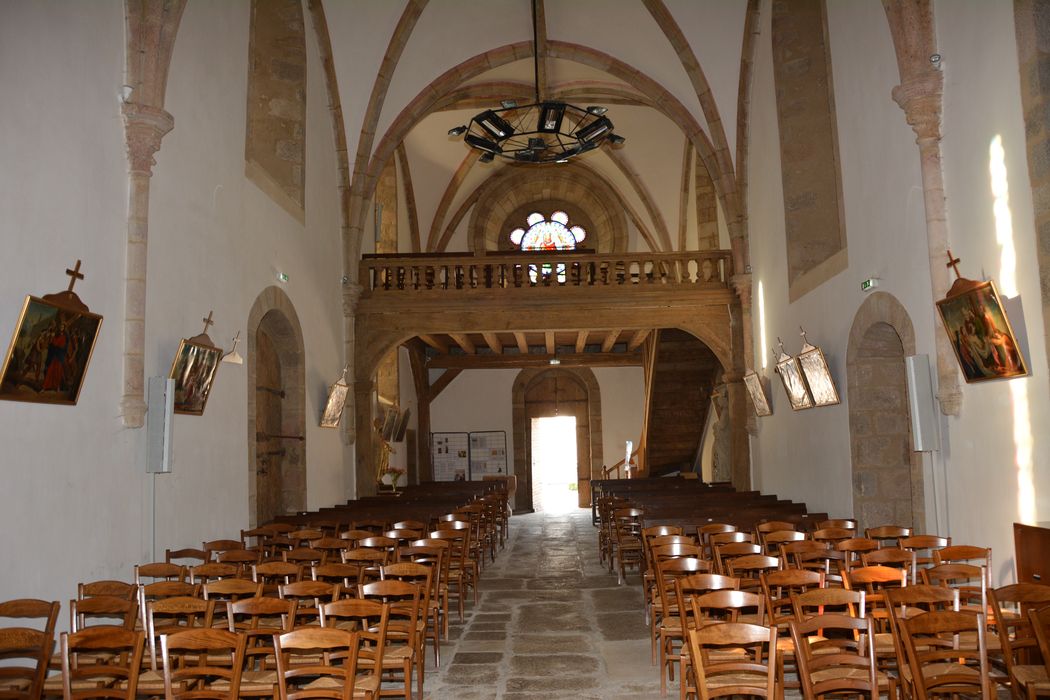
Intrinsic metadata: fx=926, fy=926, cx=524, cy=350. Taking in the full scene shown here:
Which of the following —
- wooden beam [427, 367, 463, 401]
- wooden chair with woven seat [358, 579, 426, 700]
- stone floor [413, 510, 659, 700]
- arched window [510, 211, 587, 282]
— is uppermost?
arched window [510, 211, 587, 282]

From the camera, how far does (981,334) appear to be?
713 cm

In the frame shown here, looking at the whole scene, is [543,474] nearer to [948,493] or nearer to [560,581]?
[560,581]

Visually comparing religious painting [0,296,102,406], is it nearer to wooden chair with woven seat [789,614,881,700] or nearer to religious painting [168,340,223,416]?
religious painting [168,340,223,416]

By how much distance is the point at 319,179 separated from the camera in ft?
44.8

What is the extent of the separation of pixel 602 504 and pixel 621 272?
4.02m

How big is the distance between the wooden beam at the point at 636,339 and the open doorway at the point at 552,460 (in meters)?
3.21

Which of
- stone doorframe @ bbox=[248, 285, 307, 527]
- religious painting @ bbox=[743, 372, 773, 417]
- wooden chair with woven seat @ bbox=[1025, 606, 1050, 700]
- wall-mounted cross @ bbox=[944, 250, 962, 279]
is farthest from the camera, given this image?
religious painting @ bbox=[743, 372, 773, 417]

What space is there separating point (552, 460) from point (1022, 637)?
2064 centimetres

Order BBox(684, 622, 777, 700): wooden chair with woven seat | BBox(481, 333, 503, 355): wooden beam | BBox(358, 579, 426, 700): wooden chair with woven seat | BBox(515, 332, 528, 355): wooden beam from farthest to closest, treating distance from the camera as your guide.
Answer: BBox(481, 333, 503, 355): wooden beam → BBox(515, 332, 528, 355): wooden beam → BBox(358, 579, 426, 700): wooden chair with woven seat → BBox(684, 622, 777, 700): wooden chair with woven seat

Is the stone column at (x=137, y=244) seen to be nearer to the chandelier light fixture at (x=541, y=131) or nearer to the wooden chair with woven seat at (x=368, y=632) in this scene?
the wooden chair with woven seat at (x=368, y=632)

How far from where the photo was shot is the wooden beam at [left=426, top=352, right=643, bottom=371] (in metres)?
22.3

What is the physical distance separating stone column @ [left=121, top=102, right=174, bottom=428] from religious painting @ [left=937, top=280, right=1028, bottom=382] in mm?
6640

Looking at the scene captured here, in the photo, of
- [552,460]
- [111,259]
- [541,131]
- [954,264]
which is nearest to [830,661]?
[954,264]

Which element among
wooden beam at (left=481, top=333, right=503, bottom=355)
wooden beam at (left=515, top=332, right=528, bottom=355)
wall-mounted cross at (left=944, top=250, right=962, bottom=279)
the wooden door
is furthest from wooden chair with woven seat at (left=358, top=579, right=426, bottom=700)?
wooden beam at (left=481, top=333, right=503, bottom=355)
